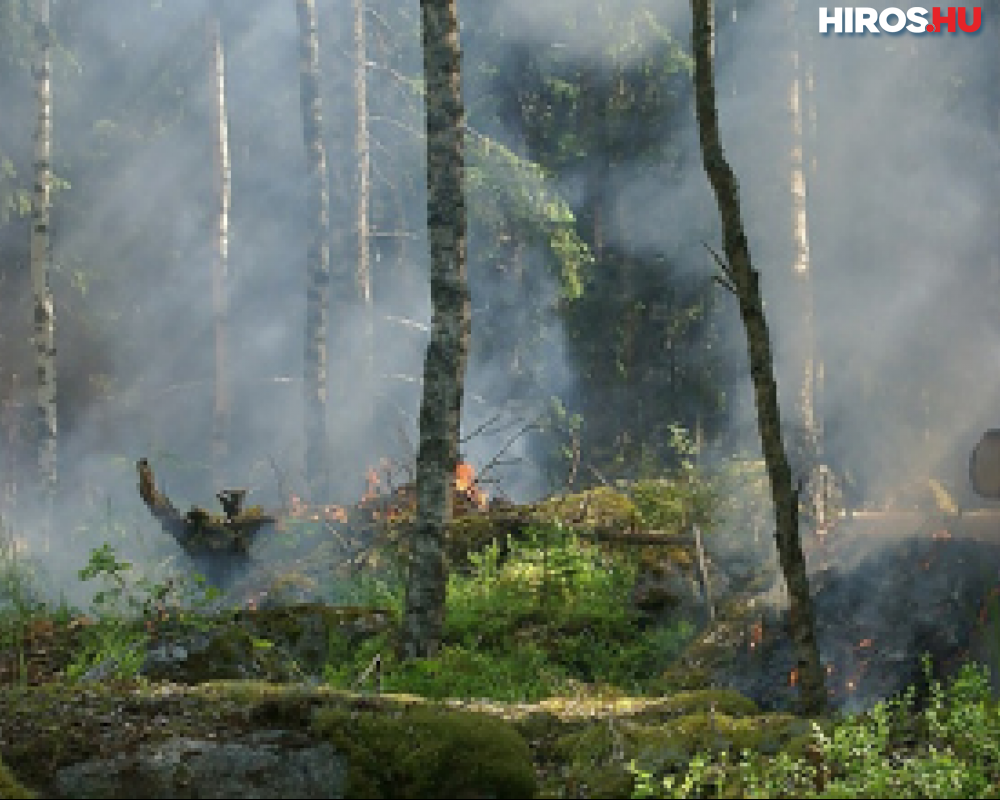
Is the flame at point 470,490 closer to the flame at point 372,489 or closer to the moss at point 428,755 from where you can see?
the flame at point 372,489

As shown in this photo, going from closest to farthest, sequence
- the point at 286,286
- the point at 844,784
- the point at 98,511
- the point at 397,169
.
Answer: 1. the point at 844,784
2. the point at 98,511
3. the point at 397,169
4. the point at 286,286

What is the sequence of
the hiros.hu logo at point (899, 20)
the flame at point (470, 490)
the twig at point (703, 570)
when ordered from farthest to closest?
the hiros.hu logo at point (899, 20)
the flame at point (470, 490)
the twig at point (703, 570)

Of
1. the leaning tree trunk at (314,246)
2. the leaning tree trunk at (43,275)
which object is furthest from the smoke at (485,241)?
the leaning tree trunk at (43,275)

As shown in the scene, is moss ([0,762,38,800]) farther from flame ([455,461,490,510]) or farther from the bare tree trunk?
the bare tree trunk

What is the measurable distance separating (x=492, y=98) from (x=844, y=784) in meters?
19.5

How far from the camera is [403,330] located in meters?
22.7

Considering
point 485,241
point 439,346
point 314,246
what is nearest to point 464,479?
point 439,346

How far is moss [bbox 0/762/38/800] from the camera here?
312 cm

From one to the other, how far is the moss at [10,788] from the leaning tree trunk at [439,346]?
4.59 metres

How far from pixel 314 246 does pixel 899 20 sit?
11020 mm

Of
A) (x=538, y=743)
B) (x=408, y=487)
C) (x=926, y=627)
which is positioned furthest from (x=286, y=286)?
(x=538, y=743)

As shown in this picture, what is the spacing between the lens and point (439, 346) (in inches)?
306

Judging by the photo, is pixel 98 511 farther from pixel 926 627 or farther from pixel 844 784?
pixel 844 784

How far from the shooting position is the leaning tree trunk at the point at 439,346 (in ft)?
25.4
